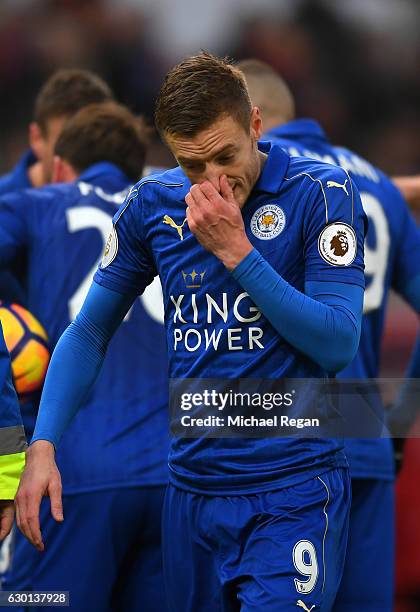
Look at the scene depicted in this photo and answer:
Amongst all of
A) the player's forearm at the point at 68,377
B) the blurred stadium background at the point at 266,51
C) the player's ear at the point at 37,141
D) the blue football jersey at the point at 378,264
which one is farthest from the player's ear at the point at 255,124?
the blurred stadium background at the point at 266,51

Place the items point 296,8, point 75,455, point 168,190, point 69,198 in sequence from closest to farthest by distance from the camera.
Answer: point 168,190
point 75,455
point 69,198
point 296,8

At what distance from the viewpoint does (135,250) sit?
9.48 feet

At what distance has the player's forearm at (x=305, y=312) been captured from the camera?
2.50 metres

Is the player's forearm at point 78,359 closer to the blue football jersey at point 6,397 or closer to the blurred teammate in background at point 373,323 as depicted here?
the blue football jersey at point 6,397

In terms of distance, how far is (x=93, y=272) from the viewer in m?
4.10

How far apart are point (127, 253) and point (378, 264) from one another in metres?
1.48

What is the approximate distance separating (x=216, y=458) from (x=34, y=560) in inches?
60.5

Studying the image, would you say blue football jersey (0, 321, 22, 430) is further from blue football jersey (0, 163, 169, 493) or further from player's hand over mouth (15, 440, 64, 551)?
blue football jersey (0, 163, 169, 493)

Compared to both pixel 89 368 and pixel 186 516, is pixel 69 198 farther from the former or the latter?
pixel 186 516

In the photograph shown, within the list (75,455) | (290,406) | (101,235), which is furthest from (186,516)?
(101,235)

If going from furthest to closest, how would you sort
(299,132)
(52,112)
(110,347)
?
(52,112) → (299,132) → (110,347)

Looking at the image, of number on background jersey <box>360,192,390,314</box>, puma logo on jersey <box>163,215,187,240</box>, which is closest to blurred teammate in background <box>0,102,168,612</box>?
number on background jersey <box>360,192,390,314</box>

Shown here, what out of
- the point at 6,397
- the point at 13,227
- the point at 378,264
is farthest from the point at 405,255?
the point at 6,397

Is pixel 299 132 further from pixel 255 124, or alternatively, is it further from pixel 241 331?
pixel 241 331
